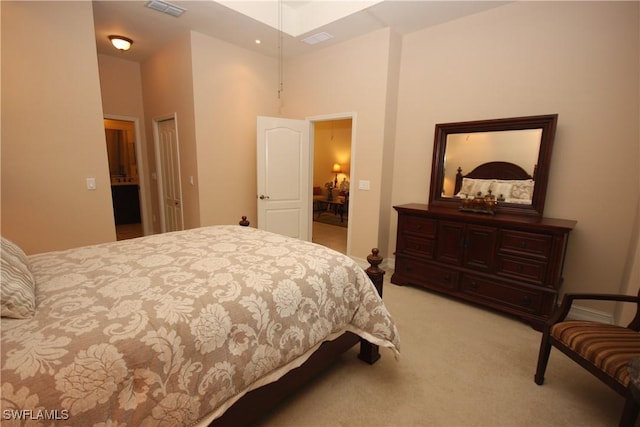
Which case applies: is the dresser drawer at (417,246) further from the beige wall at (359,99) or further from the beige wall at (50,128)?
the beige wall at (50,128)

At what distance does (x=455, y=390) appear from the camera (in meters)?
1.75

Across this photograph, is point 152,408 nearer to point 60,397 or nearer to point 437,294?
point 60,397

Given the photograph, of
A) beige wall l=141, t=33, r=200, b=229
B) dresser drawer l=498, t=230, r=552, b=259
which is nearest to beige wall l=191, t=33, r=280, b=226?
beige wall l=141, t=33, r=200, b=229

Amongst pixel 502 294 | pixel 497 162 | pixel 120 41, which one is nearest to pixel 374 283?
pixel 502 294

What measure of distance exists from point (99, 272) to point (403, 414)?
176cm

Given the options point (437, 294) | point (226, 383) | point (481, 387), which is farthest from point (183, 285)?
point (437, 294)

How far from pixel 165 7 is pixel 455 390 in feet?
13.7

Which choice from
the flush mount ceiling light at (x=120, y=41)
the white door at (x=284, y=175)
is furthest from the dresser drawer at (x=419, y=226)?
the flush mount ceiling light at (x=120, y=41)

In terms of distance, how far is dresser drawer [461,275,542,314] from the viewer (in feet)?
8.01

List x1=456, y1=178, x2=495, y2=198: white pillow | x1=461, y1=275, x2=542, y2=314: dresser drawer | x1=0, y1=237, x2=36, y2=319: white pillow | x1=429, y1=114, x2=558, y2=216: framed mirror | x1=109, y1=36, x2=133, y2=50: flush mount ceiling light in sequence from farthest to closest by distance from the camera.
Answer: x1=109, y1=36, x2=133, y2=50: flush mount ceiling light
x1=456, y1=178, x2=495, y2=198: white pillow
x1=429, y1=114, x2=558, y2=216: framed mirror
x1=461, y1=275, x2=542, y2=314: dresser drawer
x1=0, y1=237, x2=36, y2=319: white pillow

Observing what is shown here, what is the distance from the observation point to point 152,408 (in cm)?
94

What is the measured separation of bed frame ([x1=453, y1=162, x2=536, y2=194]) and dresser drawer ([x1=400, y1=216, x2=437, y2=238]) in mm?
586

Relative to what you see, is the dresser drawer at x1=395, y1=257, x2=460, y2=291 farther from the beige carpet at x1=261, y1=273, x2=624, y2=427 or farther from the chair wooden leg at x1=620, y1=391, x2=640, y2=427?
the chair wooden leg at x1=620, y1=391, x2=640, y2=427

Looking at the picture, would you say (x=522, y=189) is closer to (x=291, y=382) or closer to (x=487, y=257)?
(x=487, y=257)
